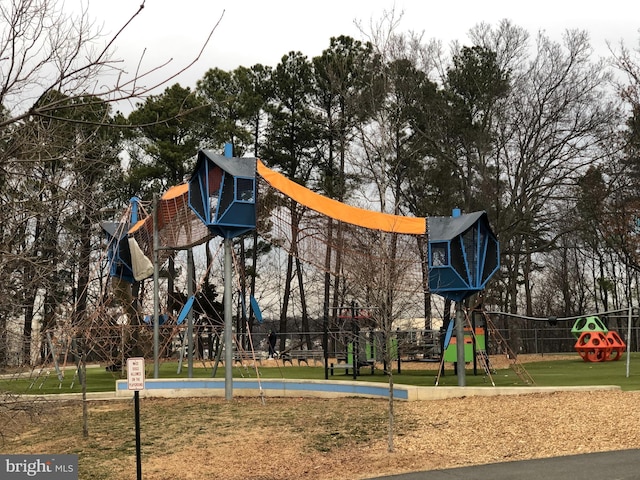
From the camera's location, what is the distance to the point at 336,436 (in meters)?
13.6

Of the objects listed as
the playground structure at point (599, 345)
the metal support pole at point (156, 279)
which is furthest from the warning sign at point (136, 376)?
the playground structure at point (599, 345)

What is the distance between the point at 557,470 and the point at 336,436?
4.31 metres

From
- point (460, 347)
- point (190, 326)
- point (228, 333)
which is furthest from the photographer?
point (190, 326)

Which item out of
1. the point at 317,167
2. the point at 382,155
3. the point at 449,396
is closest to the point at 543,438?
the point at 449,396

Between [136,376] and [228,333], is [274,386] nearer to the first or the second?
[228,333]

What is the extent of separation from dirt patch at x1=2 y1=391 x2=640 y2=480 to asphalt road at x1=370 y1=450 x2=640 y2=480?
484 mm

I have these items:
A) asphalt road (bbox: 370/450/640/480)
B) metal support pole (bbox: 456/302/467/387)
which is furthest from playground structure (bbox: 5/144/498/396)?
asphalt road (bbox: 370/450/640/480)

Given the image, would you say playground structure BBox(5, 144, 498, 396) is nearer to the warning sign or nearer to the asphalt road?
the asphalt road

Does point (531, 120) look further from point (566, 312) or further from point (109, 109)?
point (109, 109)

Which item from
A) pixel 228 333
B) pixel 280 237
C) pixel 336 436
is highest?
pixel 280 237

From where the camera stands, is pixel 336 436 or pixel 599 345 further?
pixel 599 345

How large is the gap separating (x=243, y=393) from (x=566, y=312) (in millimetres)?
32958

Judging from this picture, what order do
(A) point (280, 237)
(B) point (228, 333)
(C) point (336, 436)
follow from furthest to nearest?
(A) point (280, 237) → (B) point (228, 333) → (C) point (336, 436)

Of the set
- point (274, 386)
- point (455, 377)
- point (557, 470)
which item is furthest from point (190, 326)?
point (557, 470)
